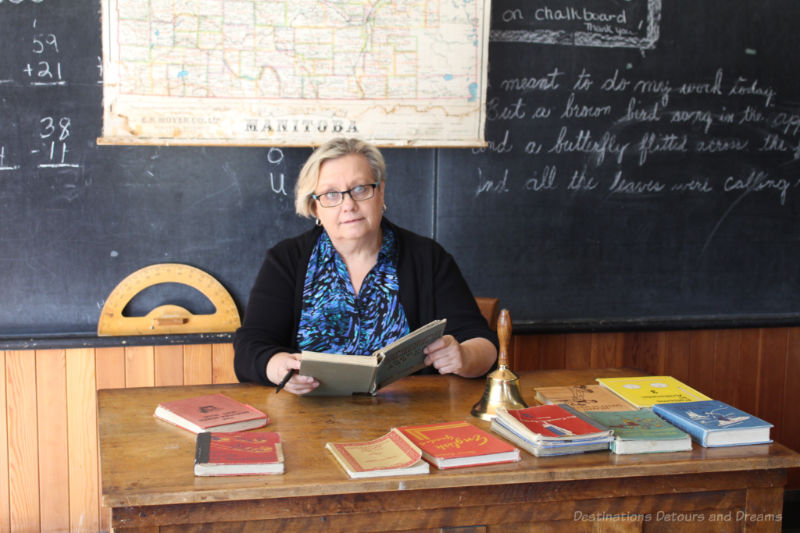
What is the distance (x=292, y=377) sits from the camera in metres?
1.92

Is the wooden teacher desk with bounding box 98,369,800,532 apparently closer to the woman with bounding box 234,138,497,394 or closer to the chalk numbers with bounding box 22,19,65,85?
the woman with bounding box 234,138,497,394

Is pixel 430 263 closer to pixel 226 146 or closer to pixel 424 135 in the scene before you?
pixel 424 135

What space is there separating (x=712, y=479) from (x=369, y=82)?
6.22ft

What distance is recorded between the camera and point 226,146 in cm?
288

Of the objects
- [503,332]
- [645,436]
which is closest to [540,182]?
[503,332]

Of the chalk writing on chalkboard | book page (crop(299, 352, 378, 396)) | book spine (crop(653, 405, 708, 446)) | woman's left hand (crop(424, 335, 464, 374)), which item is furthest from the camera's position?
the chalk writing on chalkboard

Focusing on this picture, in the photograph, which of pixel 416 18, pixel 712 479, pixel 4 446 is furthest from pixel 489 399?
pixel 4 446

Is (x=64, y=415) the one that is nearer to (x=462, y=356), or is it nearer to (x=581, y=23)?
(x=462, y=356)

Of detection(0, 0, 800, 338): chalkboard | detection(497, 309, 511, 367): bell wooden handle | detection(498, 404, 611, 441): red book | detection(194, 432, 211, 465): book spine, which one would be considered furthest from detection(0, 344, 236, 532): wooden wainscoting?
detection(498, 404, 611, 441): red book

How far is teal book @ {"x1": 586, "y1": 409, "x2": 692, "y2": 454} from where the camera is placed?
1.58m

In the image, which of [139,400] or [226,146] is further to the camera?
[226,146]

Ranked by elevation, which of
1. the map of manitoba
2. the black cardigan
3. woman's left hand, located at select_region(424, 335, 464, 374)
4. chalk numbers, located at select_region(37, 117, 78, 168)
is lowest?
woman's left hand, located at select_region(424, 335, 464, 374)

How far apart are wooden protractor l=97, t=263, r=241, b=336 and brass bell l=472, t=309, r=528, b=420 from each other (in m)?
1.41

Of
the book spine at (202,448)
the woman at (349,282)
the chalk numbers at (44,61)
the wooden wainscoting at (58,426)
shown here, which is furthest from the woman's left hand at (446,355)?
the chalk numbers at (44,61)
